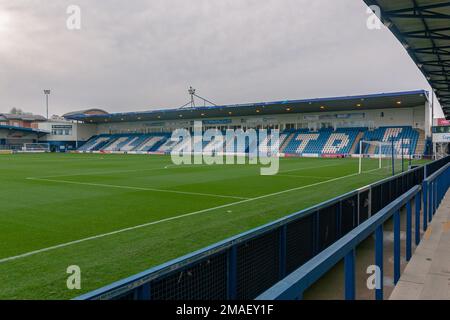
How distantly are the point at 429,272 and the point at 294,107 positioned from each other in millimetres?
51842

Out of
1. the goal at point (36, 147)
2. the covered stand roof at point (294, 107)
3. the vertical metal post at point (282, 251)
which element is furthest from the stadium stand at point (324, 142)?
the goal at point (36, 147)

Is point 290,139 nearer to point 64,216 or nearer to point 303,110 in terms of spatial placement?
point 303,110

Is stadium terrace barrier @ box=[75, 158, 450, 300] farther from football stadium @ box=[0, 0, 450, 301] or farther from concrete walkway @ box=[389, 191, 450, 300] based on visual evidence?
concrete walkway @ box=[389, 191, 450, 300]

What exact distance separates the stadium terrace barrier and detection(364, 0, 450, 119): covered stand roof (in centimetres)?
524

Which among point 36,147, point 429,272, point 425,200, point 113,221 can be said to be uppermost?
point 36,147

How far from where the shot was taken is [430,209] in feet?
29.8

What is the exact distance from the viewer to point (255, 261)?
4.15m

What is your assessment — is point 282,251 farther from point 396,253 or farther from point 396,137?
point 396,137

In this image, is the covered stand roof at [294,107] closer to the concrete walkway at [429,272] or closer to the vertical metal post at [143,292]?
the concrete walkway at [429,272]

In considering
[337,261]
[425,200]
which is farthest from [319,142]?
[337,261]

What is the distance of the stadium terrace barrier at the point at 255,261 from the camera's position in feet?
8.27

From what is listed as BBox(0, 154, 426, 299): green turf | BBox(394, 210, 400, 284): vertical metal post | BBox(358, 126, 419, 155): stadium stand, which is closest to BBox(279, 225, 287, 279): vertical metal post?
BBox(394, 210, 400, 284): vertical metal post

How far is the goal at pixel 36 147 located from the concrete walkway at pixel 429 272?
77809mm

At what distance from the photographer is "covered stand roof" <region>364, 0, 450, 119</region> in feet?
30.8
